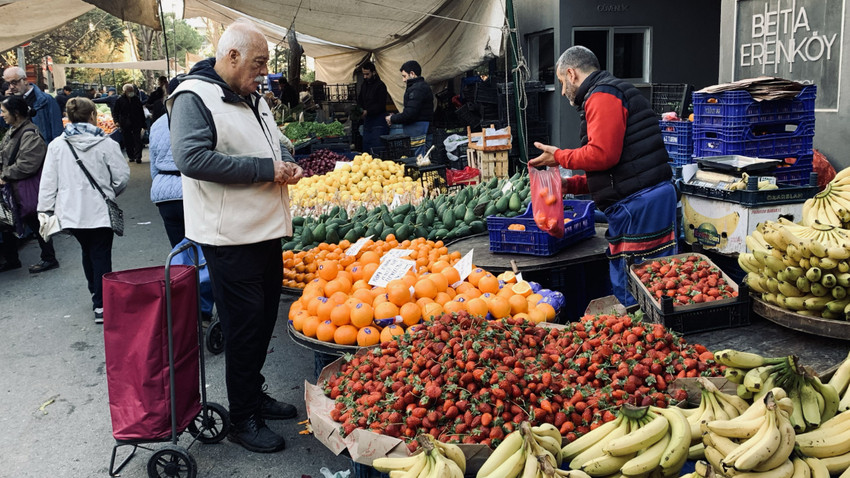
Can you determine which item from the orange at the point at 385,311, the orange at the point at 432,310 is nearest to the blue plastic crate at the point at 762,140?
the orange at the point at 432,310

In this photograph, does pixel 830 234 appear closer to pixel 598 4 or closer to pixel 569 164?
pixel 569 164

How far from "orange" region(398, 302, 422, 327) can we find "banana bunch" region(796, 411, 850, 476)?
7.33 feet

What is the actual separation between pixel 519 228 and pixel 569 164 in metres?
0.67

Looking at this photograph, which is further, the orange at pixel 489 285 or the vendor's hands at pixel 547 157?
the vendor's hands at pixel 547 157

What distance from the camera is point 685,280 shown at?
4000mm

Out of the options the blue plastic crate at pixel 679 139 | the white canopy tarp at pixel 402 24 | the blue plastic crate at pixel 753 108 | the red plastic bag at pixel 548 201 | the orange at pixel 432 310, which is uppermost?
the white canopy tarp at pixel 402 24

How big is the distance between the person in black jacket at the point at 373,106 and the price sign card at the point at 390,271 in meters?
8.10

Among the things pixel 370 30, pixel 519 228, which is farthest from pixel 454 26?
pixel 519 228

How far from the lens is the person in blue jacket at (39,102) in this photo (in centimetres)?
970

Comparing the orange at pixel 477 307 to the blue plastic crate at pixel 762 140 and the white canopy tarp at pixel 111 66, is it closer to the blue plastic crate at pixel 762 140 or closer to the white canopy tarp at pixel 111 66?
the blue plastic crate at pixel 762 140

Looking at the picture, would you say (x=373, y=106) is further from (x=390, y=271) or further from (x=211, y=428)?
(x=211, y=428)

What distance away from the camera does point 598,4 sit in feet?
39.0

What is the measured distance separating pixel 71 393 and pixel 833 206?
17.8 feet

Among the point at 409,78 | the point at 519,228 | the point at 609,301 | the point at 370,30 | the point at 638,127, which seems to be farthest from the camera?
the point at 370,30
